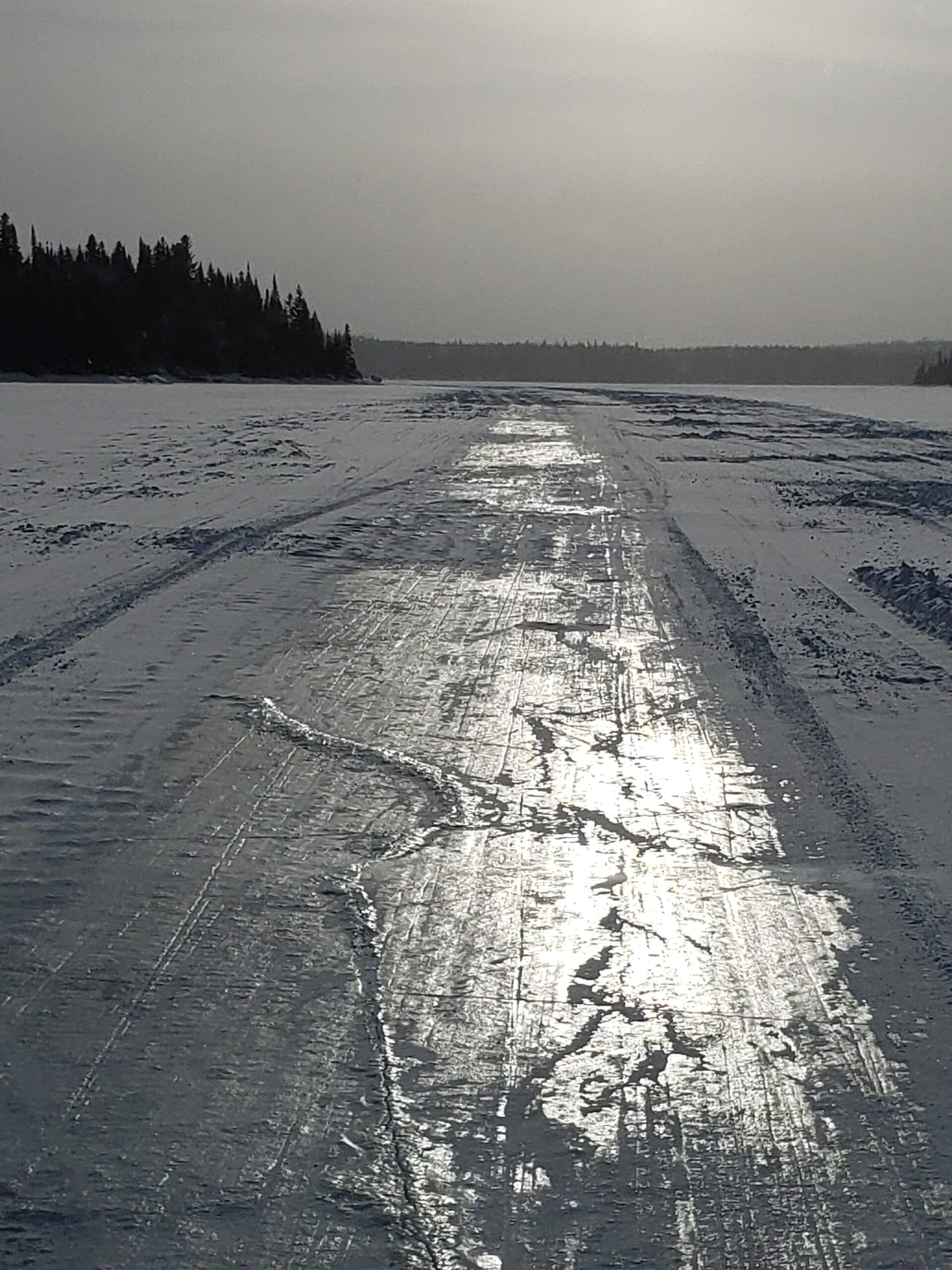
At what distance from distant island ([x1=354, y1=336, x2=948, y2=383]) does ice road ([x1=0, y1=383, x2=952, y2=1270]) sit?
436 ft

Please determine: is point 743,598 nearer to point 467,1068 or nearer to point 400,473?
point 467,1068

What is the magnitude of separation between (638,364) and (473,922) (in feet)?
506

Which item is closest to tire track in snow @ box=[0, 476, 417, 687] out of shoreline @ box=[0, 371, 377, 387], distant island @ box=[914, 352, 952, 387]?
shoreline @ box=[0, 371, 377, 387]

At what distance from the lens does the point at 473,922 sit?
3.85 metres

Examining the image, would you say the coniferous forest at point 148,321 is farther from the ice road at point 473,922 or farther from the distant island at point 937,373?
the ice road at point 473,922

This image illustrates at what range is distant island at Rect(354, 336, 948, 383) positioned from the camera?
144 metres

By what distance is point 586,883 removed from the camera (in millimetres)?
4102

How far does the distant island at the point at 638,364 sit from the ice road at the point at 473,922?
133m

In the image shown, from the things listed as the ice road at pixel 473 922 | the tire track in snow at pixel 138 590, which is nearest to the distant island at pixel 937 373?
the tire track in snow at pixel 138 590

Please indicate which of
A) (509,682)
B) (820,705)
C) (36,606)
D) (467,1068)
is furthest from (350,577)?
(467,1068)

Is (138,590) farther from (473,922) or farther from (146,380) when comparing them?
(146,380)

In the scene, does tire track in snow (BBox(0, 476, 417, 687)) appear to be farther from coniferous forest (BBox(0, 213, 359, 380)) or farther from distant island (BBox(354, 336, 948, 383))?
distant island (BBox(354, 336, 948, 383))

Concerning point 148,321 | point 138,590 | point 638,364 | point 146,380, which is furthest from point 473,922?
point 638,364

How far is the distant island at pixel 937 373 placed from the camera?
9312 cm
